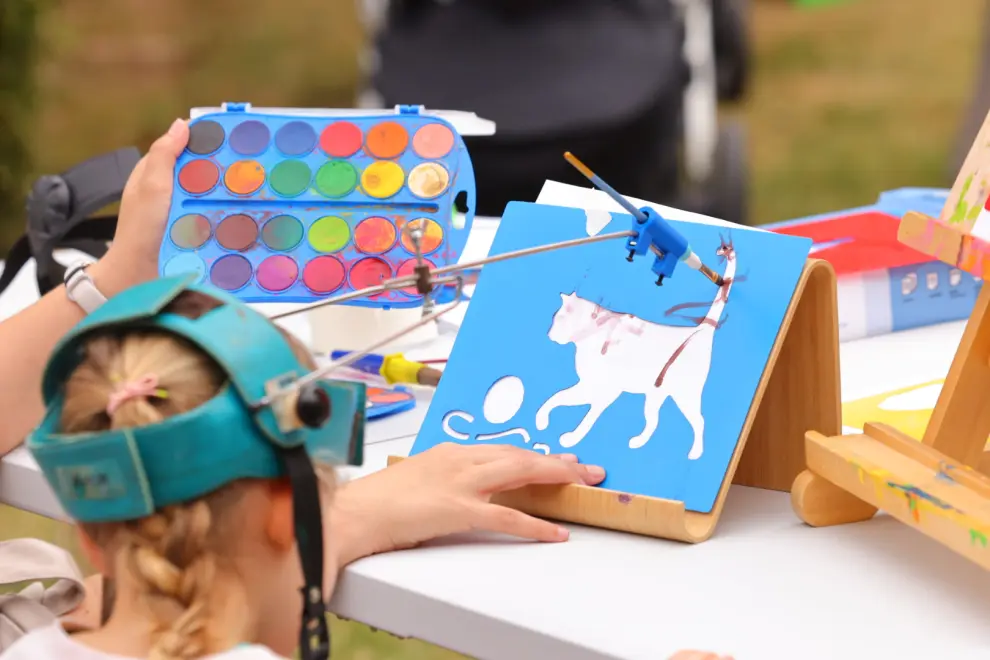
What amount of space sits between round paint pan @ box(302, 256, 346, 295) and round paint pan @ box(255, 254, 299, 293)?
1 centimetres

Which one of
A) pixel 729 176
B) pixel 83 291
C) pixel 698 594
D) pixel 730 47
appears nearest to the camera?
pixel 698 594

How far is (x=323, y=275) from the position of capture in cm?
122

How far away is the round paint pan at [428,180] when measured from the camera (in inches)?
48.2

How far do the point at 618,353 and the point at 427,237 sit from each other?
27 centimetres

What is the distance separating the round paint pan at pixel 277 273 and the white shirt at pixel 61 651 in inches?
19.8

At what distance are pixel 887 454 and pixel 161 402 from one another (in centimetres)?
51

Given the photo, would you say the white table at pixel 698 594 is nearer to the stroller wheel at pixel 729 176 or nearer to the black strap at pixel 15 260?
the black strap at pixel 15 260

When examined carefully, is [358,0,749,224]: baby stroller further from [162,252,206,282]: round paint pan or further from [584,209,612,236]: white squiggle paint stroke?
[584,209,612,236]: white squiggle paint stroke

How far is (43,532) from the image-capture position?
2348 millimetres

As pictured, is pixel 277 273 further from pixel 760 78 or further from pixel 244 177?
pixel 760 78

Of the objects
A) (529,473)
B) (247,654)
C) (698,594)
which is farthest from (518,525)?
(247,654)

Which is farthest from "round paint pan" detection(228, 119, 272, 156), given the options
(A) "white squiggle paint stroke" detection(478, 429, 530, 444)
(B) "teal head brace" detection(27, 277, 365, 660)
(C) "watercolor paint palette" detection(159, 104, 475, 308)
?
(B) "teal head brace" detection(27, 277, 365, 660)

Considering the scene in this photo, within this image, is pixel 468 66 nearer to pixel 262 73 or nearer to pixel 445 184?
pixel 445 184

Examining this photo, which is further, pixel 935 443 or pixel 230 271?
pixel 230 271
